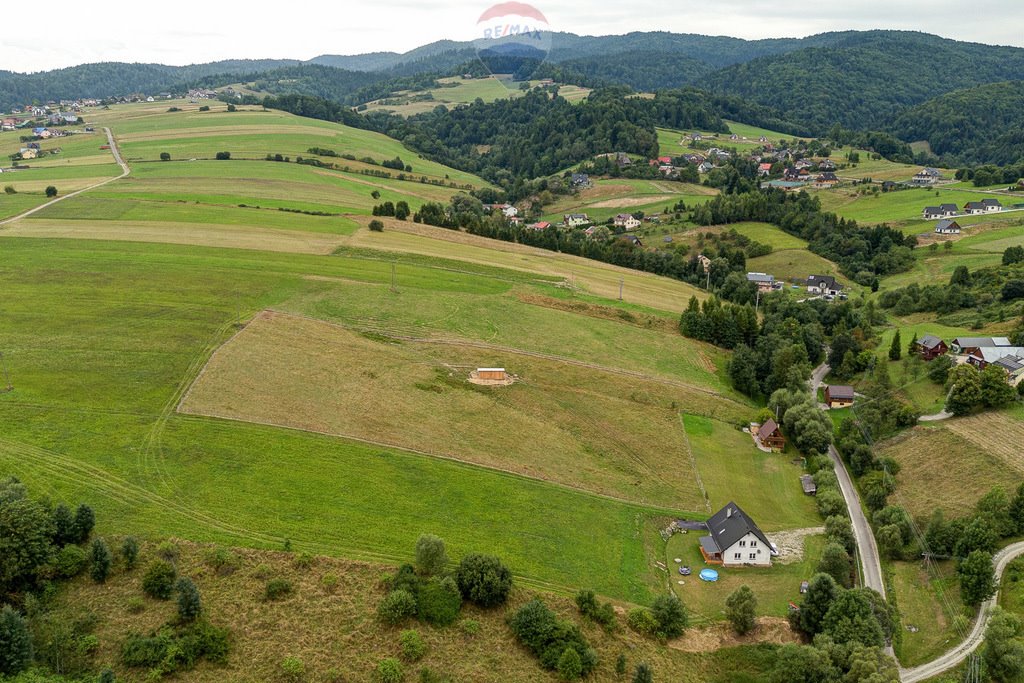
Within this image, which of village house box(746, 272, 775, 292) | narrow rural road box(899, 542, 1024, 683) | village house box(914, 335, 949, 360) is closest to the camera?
narrow rural road box(899, 542, 1024, 683)

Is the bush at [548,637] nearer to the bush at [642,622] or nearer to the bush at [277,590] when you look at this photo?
the bush at [642,622]

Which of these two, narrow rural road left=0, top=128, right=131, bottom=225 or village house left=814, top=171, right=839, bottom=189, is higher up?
narrow rural road left=0, top=128, right=131, bottom=225

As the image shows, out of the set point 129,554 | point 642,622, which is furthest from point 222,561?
point 642,622

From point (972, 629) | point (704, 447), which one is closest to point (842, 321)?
point (704, 447)

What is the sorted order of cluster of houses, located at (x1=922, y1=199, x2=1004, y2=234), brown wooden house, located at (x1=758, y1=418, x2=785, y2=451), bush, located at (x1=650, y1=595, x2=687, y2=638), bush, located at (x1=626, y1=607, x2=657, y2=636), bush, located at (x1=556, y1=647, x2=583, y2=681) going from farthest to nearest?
cluster of houses, located at (x1=922, y1=199, x2=1004, y2=234) → brown wooden house, located at (x1=758, y1=418, x2=785, y2=451) → bush, located at (x1=650, y1=595, x2=687, y2=638) → bush, located at (x1=626, y1=607, x2=657, y2=636) → bush, located at (x1=556, y1=647, x2=583, y2=681)

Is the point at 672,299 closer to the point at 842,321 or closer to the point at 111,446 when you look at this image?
the point at 842,321

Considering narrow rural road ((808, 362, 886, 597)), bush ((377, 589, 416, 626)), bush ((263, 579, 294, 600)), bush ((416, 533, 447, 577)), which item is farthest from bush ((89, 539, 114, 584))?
narrow rural road ((808, 362, 886, 597))

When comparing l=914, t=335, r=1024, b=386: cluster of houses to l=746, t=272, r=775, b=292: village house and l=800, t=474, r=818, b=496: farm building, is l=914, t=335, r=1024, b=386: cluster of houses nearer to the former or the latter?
l=800, t=474, r=818, b=496: farm building
